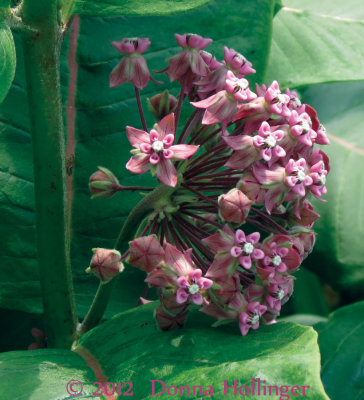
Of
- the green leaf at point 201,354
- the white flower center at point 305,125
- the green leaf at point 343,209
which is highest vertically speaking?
the white flower center at point 305,125

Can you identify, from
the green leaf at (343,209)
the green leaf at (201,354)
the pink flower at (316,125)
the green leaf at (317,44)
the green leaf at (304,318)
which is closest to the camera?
the green leaf at (201,354)

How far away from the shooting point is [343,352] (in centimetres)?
147

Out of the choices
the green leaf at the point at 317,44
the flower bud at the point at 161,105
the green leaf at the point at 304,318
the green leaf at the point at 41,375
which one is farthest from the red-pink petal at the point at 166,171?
the green leaf at the point at 304,318

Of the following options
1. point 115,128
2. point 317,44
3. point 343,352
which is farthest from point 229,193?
point 317,44

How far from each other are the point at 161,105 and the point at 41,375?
0.51 meters

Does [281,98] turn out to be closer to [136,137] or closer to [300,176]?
[300,176]

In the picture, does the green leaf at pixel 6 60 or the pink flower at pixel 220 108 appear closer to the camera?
the green leaf at pixel 6 60

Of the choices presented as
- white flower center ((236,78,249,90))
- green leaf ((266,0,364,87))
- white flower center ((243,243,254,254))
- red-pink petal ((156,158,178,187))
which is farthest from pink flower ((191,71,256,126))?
green leaf ((266,0,364,87))

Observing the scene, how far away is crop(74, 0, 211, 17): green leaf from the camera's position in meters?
1.03

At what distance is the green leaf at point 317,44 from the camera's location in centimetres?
157

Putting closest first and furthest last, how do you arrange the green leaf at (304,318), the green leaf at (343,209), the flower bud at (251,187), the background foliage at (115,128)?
the flower bud at (251,187)
the background foliage at (115,128)
the green leaf at (343,209)
the green leaf at (304,318)

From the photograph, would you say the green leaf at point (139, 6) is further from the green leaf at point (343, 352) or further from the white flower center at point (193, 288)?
the green leaf at point (343, 352)

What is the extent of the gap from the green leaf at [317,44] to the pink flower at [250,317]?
73 centimetres

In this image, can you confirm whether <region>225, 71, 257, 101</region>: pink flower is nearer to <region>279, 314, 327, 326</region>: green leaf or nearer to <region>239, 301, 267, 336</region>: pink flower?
<region>239, 301, 267, 336</region>: pink flower
